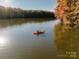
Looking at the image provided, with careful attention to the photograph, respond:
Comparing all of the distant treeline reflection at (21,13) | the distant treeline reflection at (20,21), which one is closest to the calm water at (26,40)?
the distant treeline reflection at (20,21)

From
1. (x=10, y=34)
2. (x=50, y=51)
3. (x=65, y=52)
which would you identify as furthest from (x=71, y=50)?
(x=10, y=34)

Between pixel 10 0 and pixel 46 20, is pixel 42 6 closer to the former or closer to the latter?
pixel 46 20

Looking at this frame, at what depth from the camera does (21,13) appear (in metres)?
3.97

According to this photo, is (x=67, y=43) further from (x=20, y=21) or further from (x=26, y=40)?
(x=20, y=21)

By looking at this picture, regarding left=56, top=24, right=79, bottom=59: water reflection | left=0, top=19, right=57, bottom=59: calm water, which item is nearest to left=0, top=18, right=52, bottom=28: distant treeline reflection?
left=0, top=19, right=57, bottom=59: calm water

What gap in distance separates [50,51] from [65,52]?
0.92ft

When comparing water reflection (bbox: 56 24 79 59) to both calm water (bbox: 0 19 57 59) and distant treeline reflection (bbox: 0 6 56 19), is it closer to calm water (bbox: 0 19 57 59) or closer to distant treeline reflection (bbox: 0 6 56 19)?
calm water (bbox: 0 19 57 59)

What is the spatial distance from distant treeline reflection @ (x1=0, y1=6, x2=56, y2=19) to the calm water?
11 centimetres

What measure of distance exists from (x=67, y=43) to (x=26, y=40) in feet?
2.55

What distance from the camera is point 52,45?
3.62 metres

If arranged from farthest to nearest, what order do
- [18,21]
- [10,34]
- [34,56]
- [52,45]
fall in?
[18,21] → [10,34] → [52,45] → [34,56]

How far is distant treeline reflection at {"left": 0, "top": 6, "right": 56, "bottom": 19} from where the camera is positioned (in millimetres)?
3868

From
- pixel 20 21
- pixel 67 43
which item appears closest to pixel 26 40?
pixel 20 21

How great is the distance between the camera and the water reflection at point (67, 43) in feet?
10.2
